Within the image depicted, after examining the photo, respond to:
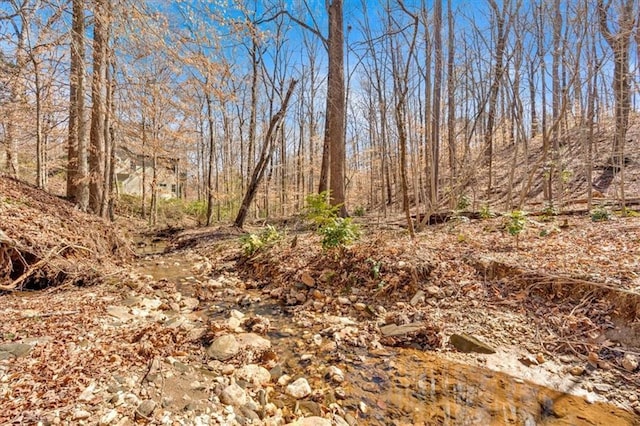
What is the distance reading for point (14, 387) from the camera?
1.89m

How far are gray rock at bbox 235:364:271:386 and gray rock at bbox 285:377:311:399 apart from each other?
0.69ft

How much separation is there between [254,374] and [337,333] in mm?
1056

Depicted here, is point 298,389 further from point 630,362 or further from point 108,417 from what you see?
point 630,362

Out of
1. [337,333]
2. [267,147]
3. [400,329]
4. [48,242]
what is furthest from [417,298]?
[267,147]

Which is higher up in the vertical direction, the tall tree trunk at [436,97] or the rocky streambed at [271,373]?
the tall tree trunk at [436,97]

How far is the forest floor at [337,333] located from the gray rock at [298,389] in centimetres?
1

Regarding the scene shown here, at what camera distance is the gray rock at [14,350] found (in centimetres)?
224

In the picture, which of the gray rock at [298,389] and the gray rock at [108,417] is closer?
the gray rock at [108,417]

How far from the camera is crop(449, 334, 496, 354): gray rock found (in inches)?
115

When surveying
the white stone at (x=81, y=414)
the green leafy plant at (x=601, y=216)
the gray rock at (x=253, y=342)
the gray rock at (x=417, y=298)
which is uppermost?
the green leafy plant at (x=601, y=216)

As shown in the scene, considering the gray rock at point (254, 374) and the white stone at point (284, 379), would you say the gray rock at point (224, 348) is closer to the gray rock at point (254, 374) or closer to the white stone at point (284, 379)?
the gray rock at point (254, 374)

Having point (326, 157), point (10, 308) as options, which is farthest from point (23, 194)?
point (326, 157)

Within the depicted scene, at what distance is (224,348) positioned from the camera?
2818mm

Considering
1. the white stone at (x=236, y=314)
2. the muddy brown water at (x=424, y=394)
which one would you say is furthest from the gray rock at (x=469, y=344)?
the white stone at (x=236, y=314)
